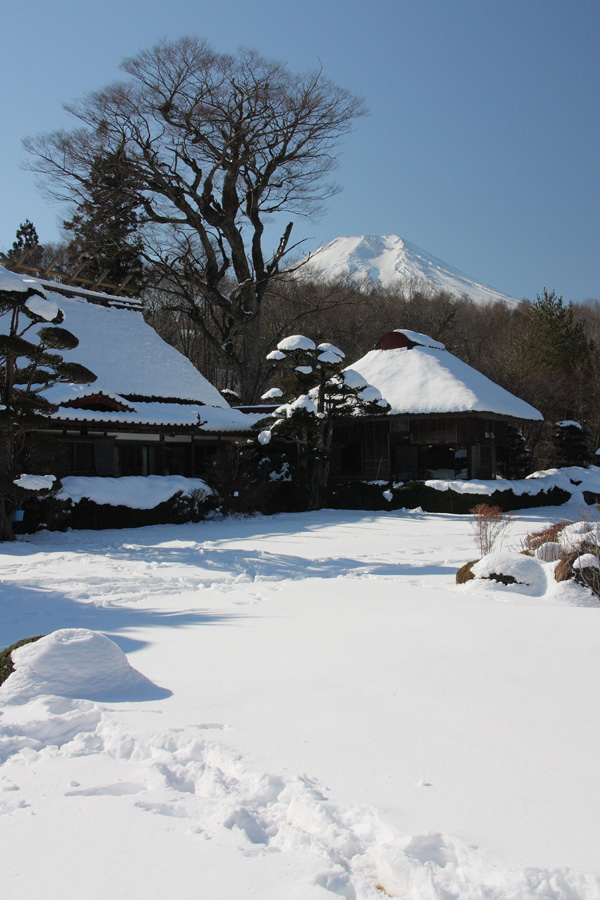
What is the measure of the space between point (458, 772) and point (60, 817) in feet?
5.75

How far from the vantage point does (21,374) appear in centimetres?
1333

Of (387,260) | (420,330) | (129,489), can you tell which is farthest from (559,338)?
Result: (387,260)

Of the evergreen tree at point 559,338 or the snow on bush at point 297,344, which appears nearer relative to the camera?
the snow on bush at point 297,344

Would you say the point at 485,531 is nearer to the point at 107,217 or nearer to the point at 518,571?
the point at 518,571

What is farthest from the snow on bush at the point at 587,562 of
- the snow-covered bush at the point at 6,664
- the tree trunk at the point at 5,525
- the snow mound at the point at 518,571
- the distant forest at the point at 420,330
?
the distant forest at the point at 420,330

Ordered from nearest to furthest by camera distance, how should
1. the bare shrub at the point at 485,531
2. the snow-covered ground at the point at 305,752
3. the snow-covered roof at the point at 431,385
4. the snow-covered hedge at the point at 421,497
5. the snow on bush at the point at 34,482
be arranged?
the snow-covered ground at the point at 305,752 < the bare shrub at the point at 485,531 < the snow on bush at the point at 34,482 < the snow-covered hedge at the point at 421,497 < the snow-covered roof at the point at 431,385

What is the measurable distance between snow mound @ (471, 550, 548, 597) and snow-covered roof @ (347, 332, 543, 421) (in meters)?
13.4

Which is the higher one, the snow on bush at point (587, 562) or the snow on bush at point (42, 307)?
the snow on bush at point (42, 307)

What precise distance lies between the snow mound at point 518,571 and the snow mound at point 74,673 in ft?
16.2

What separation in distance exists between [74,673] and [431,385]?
773 inches

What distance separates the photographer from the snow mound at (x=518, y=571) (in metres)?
8.09

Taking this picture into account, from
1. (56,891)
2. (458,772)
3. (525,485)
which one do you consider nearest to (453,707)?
(458,772)

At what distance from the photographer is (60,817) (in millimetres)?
2871

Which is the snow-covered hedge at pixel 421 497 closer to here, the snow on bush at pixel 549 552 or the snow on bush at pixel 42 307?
the snow on bush at pixel 549 552
